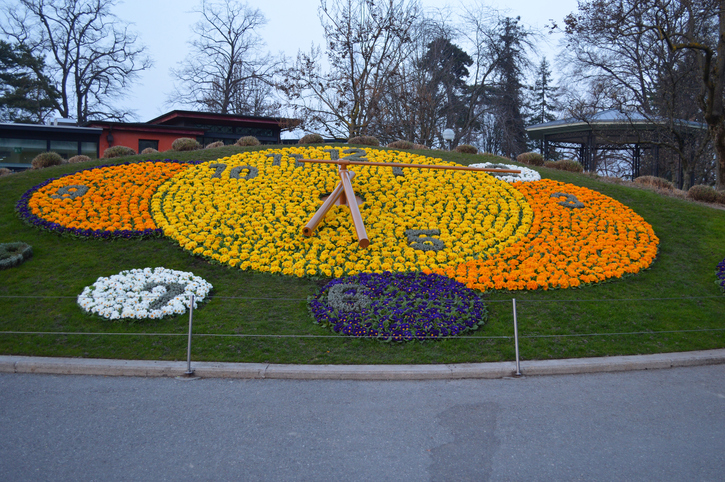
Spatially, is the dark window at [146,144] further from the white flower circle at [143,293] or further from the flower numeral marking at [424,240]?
the flower numeral marking at [424,240]

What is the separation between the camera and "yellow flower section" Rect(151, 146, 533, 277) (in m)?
10.1

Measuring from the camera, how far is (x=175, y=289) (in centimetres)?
840

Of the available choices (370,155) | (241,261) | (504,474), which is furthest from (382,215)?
(504,474)

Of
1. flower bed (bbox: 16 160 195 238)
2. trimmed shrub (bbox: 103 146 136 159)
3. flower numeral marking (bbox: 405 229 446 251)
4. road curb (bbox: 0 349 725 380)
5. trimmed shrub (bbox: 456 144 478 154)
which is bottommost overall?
road curb (bbox: 0 349 725 380)

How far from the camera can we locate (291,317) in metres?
7.84

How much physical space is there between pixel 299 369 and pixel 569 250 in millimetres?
6913

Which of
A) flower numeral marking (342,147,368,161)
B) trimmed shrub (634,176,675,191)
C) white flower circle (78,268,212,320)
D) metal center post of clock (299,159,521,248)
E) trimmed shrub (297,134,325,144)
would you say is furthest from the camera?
trimmed shrub (297,134,325,144)

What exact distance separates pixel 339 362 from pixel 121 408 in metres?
2.67

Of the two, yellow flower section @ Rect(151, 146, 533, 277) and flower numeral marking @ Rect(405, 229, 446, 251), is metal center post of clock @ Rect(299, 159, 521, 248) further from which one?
flower numeral marking @ Rect(405, 229, 446, 251)

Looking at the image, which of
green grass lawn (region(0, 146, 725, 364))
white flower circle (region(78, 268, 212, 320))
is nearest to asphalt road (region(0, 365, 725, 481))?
green grass lawn (region(0, 146, 725, 364))

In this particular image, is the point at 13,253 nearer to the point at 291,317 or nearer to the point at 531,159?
the point at 291,317

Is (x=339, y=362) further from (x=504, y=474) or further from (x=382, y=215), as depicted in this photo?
(x=382, y=215)

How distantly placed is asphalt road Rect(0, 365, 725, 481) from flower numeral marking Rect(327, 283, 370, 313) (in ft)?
6.19

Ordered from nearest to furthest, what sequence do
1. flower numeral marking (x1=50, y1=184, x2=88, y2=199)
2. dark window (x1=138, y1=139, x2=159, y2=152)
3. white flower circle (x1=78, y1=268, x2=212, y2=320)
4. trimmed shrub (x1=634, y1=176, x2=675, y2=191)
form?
white flower circle (x1=78, y1=268, x2=212, y2=320)
flower numeral marking (x1=50, y1=184, x2=88, y2=199)
trimmed shrub (x1=634, y1=176, x2=675, y2=191)
dark window (x1=138, y1=139, x2=159, y2=152)
